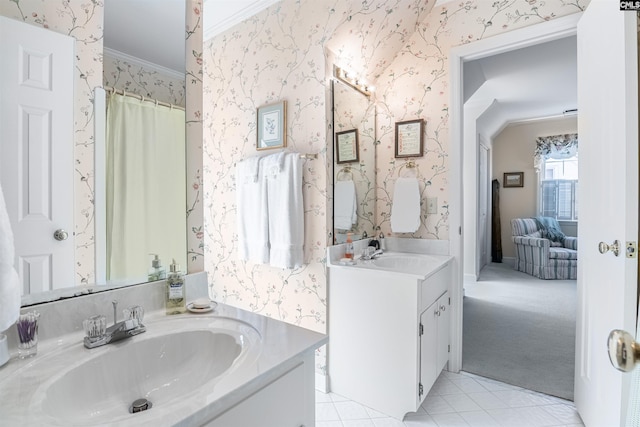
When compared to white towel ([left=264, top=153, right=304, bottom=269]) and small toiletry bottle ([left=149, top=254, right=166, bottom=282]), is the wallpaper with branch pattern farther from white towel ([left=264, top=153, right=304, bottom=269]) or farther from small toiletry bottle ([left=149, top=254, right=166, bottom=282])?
small toiletry bottle ([left=149, top=254, right=166, bottom=282])

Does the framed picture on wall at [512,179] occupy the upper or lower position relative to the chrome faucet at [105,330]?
upper

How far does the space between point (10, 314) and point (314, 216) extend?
1.53 meters

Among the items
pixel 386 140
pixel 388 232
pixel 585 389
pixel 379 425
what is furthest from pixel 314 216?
pixel 585 389

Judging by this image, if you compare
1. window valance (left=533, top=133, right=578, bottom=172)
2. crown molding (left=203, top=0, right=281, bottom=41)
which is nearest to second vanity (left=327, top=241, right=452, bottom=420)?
crown molding (left=203, top=0, right=281, bottom=41)

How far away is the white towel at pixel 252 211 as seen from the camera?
210cm

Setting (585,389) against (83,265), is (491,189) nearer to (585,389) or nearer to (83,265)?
(585,389)

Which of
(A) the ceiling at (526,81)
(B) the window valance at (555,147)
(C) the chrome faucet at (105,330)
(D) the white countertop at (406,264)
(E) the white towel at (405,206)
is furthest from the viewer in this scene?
(B) the window valance at (555,147)

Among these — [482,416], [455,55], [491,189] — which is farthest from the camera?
[491,189]

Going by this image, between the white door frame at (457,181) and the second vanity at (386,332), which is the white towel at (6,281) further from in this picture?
the white door frame at (457,181)

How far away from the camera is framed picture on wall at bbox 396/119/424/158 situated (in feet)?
7.64

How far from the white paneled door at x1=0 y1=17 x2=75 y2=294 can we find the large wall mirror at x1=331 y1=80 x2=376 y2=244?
4.65 feet

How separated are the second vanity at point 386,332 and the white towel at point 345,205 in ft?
0.87

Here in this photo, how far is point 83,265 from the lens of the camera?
2.98 feet

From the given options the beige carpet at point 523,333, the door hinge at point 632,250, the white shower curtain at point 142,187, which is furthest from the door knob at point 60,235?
the beige carpet at point 523,333
